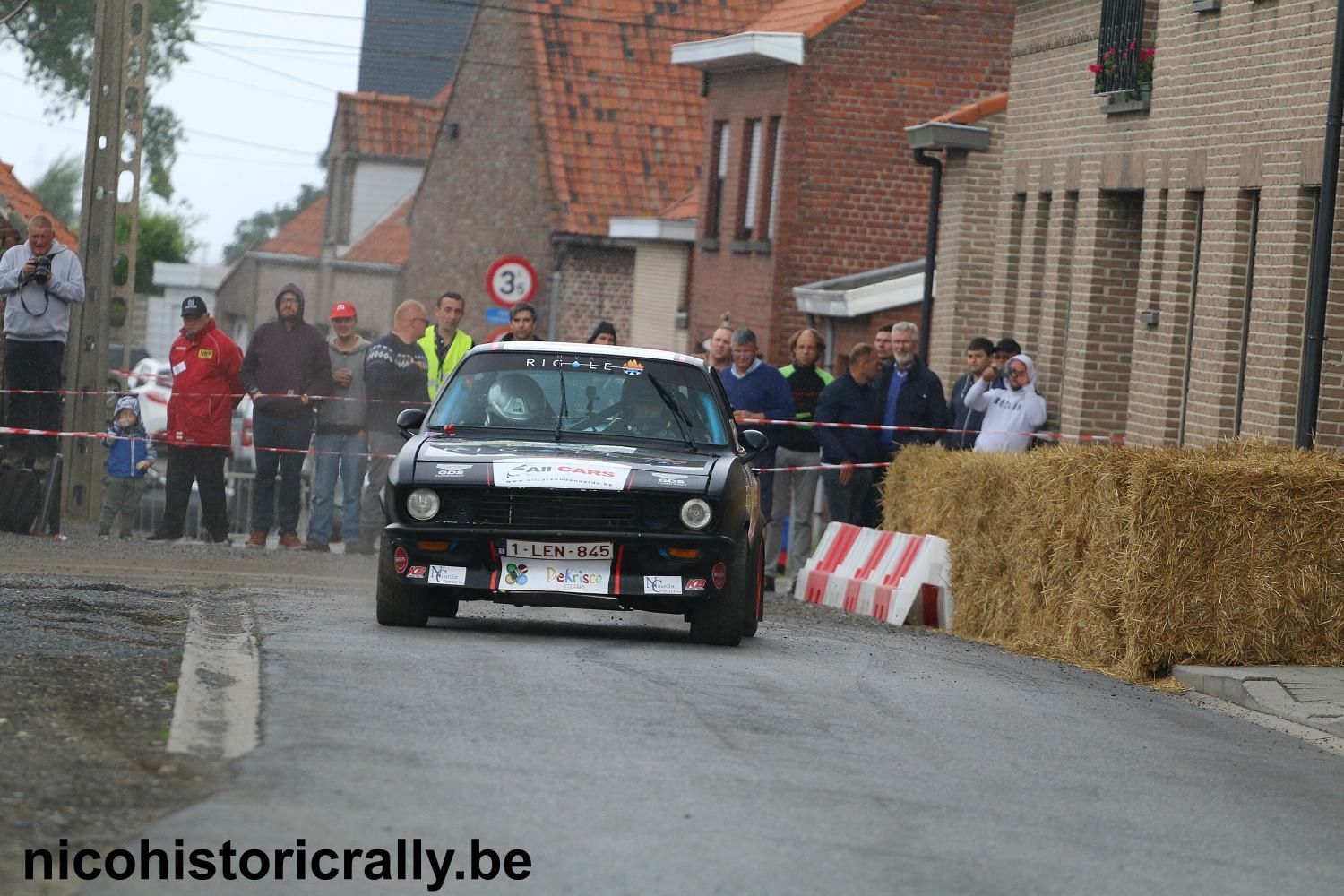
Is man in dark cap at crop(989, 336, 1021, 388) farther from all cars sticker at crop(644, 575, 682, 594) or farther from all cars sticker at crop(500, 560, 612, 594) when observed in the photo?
all cars sticker at crop(500, 560, 612, 594)

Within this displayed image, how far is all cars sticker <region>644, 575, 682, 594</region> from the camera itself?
466 inches

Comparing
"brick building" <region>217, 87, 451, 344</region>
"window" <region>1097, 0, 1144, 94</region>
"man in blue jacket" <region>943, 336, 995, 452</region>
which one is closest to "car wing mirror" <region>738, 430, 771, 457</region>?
"man in blue jacket" <region>943, 336, 995, 452</region>

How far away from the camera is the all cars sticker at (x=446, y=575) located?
11.8 metres

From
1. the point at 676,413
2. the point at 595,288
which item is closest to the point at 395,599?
the point at 676,413

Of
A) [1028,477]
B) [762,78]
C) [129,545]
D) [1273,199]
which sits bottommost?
[129,545]

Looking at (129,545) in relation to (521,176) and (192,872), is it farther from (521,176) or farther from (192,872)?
(521,176)

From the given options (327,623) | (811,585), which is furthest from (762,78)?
(327,623)

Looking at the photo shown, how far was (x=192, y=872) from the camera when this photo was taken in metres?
6.34

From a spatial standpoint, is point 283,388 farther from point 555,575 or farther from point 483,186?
point 483,186

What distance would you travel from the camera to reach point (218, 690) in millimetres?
9266

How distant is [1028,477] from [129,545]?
7462 mm

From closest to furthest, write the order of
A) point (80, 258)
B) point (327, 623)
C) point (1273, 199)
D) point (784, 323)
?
point (327, 623) < point (1273, 199) < point (80, 258) < point (784, 323)

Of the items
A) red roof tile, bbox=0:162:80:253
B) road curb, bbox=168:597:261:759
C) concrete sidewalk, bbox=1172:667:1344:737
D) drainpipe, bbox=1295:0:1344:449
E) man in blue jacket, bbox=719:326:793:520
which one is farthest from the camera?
red roof tile, bbox=0:162:80:253

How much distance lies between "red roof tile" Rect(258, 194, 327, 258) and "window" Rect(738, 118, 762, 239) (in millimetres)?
33225
